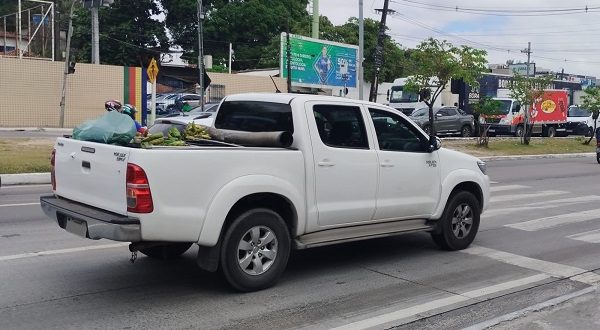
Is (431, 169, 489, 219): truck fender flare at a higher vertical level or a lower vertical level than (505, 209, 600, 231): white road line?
higher

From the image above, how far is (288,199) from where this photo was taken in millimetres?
5906

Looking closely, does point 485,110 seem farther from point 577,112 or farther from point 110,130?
point 110,130

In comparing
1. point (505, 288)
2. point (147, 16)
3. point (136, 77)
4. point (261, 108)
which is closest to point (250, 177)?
point (261, 108)

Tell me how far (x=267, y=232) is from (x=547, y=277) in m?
3.20

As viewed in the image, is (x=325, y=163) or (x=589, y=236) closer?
(x=325, y=163)

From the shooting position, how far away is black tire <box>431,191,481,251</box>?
766 centimetres

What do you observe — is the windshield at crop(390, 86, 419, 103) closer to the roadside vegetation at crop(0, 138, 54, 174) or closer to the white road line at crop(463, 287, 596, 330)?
the roadside vegetation at crop(0, 138, 54, 174)

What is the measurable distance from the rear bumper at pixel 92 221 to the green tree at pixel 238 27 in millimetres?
52364

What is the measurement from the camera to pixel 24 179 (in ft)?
45.5

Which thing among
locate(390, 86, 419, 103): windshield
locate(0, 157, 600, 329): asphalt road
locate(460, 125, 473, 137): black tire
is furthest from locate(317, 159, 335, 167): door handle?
locate(390, 86, 419, 103): windshield

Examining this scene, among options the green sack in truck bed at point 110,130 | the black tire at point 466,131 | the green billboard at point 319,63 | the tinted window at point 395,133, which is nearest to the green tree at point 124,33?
the green billboard at point 319,63

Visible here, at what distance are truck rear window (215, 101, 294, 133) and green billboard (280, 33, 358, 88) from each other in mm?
30276

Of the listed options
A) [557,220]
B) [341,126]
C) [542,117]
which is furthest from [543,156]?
[341,126]

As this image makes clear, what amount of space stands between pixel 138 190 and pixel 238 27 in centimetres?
5655
